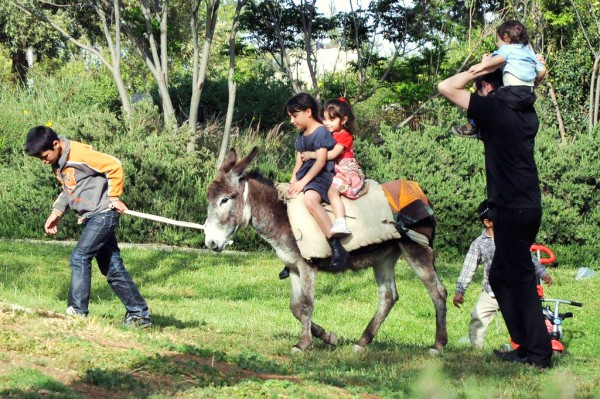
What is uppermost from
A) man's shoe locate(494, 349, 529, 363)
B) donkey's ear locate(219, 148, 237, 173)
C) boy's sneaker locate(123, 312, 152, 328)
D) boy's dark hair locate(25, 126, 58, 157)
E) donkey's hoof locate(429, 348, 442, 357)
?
boy's dark hair locate(25, 126, 58, 157)

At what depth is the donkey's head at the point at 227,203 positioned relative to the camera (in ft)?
27.0

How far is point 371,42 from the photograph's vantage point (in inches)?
977

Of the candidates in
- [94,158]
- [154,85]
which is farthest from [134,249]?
[154,85]

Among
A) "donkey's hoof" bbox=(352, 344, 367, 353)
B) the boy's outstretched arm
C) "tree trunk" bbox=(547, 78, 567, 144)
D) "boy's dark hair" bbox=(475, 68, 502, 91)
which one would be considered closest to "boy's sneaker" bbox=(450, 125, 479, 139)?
"boy's dark hair" bbox=(475, 68, 502, 91)

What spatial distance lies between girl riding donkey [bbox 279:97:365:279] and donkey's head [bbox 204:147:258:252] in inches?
24.9

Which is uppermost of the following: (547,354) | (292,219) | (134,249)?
(292,219)

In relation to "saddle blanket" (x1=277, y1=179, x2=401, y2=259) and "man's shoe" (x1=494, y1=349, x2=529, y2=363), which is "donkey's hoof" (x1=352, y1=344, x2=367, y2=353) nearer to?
"saddle blanket" (x1=277, y1=179, x2=401, y2=259)

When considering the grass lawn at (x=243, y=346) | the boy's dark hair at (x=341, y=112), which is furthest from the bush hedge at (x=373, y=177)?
the boy's dark hair at (x=341, y=112)

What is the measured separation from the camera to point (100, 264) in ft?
30.0

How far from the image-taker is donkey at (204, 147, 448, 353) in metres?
8.28

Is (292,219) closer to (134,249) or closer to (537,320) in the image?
(537,320)

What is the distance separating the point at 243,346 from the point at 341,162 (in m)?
1.89

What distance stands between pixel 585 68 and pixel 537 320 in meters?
18.7

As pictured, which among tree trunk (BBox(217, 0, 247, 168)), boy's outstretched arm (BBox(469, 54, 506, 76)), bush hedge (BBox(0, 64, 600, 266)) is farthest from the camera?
tree trunk (BBox(217, 0, 247, 168))
